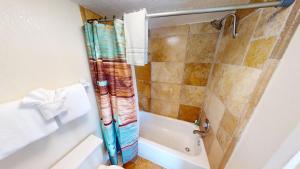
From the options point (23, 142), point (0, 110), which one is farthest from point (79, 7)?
point (23, 142)

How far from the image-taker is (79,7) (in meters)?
0.87

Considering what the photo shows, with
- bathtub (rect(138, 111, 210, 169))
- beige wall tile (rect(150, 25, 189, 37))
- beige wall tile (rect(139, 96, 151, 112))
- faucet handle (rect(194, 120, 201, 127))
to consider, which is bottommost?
bathtub (rect(138, 111, 210, 169))

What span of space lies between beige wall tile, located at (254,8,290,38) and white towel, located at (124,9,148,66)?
80 centimetres

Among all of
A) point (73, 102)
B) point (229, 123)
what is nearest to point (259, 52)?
point (229, 123)

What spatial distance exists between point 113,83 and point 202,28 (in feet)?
4.52

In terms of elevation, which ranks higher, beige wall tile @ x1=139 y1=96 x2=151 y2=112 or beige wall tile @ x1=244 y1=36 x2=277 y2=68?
beige wall tile @ x1=244 y1=36 x2=277 y2=68

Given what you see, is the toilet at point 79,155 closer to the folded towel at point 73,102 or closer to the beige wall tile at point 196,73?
the folded towel at point 73,102

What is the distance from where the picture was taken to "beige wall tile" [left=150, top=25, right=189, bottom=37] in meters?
1.41

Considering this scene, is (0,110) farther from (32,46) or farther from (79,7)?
(79,7)

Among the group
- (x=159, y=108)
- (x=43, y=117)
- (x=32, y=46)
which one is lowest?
(x=159, y=108)

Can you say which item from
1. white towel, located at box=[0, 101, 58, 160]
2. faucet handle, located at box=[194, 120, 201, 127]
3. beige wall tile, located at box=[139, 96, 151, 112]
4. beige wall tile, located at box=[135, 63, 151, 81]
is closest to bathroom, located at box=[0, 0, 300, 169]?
white towel, located at box=[0, 101, 58, 160]

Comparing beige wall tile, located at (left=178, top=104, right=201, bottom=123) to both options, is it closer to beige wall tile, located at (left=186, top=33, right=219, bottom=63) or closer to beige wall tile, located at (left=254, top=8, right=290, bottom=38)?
beige wall tile, located at (left=186, top=33, right=219, bottom=63)

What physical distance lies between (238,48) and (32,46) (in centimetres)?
159

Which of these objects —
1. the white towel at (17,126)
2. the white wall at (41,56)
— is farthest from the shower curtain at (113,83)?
the white towel at (17,126)
